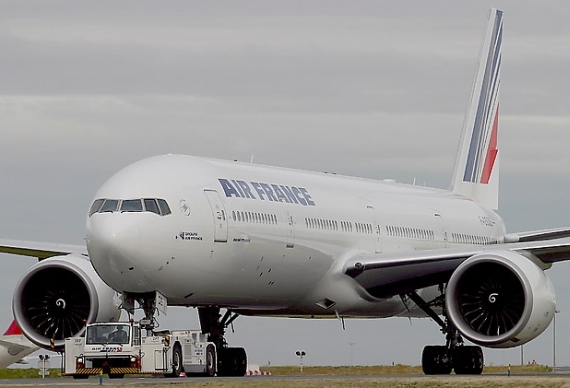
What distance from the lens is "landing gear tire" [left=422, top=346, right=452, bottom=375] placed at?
39.4 meters

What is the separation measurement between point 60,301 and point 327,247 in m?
6.72

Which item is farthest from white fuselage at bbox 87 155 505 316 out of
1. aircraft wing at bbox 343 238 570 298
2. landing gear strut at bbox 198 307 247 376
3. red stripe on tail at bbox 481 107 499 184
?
red stripe on tail at bbox 481 107 499 184

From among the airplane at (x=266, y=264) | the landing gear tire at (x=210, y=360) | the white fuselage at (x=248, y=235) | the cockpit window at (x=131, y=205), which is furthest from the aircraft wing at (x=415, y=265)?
the cockpit window at (x=131, y=205)

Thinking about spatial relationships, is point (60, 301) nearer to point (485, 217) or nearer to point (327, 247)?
point (327, 247)

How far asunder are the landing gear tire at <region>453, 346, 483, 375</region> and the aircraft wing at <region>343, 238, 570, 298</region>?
8.08ft

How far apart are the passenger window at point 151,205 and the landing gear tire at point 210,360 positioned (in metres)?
3.22

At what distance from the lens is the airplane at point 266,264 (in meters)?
31.0

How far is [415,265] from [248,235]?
5.55m

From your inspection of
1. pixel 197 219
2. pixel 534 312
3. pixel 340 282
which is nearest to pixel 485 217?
pixel 340 282

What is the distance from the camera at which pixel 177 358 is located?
100ft

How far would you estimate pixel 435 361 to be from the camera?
39469mm

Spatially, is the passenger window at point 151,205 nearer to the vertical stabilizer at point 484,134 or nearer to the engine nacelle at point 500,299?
the engine nacelle at point 500,299

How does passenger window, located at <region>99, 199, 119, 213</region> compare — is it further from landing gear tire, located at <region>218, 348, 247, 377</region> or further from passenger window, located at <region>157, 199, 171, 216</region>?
landing gear tire, located at <region>218, 348, 247, 377</region>

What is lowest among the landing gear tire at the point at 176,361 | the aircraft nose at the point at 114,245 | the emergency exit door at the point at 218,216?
the landing gear tire at the point at 176,361
